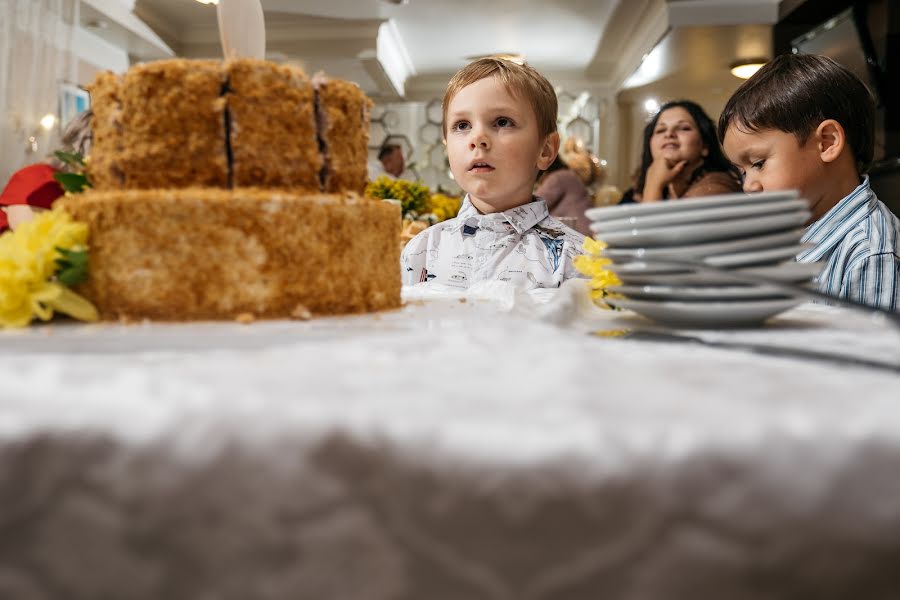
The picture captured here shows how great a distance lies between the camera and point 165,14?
5508 mm

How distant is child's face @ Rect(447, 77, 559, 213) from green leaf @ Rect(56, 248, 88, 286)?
1126mm

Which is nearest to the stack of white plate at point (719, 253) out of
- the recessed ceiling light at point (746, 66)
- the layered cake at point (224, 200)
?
the layered cake at point (224, 200)

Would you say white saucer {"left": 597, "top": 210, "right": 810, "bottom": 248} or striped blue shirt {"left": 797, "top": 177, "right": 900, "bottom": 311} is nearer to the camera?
white saucer {"left": 597, "top": 210, "right": 810, "bottom": 248}

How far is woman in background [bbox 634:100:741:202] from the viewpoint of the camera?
277 cm

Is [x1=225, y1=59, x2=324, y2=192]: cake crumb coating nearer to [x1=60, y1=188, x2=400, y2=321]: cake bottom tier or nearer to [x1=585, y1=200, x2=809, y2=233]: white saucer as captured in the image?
[x1=60, y1=188, x2=400, y2=321]: cake bottom tier

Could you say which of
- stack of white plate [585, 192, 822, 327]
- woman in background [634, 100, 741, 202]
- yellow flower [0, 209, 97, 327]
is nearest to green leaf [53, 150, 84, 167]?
yellow flower [0, 209, 97, 327]

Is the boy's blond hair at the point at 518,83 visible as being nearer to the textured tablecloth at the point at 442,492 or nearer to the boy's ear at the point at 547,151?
A: the boy's ear at the point at 547,151

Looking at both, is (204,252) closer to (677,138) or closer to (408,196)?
(408,196)

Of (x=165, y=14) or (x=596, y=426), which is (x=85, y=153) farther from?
(x=165, y=14)

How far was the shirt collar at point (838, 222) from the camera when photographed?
1.22 metres

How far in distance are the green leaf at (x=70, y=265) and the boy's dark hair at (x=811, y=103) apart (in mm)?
1401

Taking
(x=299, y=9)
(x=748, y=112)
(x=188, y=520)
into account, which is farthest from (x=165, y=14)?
(x=188, y=520)

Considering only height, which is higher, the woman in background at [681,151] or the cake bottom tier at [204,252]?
the woman in background at [681,151]

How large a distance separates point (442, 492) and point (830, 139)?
4.82 ft
